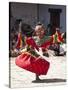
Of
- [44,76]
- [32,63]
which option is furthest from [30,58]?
[44,76]

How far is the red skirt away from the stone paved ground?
1.2 inches

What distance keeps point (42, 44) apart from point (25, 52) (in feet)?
0.51

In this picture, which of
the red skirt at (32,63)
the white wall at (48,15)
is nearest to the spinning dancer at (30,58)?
the red skirt at (32,63)

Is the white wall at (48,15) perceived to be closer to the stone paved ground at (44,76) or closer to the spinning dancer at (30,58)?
the spinning dancer at (30,58)

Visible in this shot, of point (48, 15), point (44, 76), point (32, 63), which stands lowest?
point (44, 76)

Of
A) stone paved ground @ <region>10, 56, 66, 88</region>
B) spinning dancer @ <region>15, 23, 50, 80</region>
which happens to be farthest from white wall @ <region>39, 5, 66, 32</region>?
stone paved ground @ <region>10, 56, 66, 88</region>

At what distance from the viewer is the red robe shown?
1.91 meters

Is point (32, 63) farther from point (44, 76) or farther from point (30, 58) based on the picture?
point (44, 76)

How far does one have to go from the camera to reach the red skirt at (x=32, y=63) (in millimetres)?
1912

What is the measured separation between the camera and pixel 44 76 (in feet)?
6.43

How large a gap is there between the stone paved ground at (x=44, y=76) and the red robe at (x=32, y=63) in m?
0.03

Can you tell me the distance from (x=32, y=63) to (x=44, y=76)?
0.49ft

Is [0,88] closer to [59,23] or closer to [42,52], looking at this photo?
[42,52]

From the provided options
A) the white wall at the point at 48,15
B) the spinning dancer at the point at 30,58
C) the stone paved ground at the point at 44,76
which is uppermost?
the white wall at the point at 48,15
